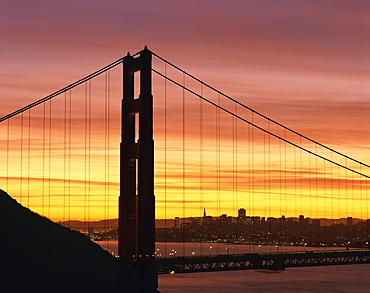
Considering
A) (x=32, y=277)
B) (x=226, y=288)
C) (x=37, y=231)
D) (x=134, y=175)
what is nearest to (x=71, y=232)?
(x=37, y=231)

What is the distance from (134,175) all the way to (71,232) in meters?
33.0

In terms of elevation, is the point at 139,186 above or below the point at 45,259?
above

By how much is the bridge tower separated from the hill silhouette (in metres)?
12.5

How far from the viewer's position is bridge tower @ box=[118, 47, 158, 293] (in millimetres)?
43469

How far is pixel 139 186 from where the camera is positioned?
44094 mm

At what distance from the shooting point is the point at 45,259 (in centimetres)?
6078

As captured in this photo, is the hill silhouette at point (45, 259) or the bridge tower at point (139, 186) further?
the hill silhouette at point (45, 259)

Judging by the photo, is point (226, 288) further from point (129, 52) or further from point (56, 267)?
point (129, 52)

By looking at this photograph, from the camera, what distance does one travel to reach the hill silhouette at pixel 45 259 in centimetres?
5544

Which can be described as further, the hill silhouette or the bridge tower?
the hill silhouette

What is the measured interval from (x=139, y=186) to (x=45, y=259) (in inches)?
824

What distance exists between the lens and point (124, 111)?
155 feet

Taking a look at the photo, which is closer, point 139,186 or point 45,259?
point 139,186

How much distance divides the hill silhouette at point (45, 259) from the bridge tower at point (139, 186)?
41.0ft
